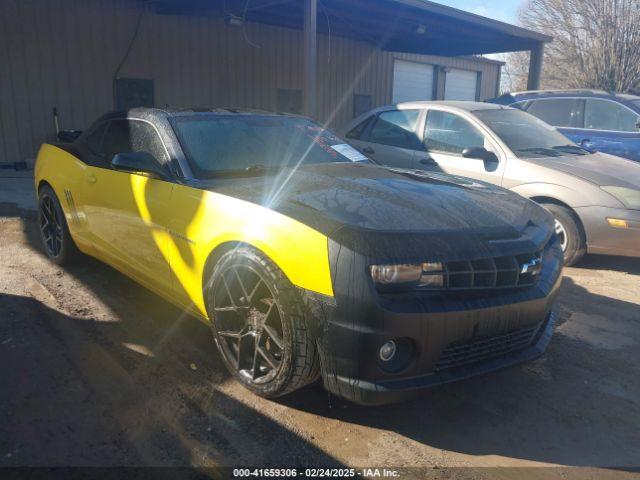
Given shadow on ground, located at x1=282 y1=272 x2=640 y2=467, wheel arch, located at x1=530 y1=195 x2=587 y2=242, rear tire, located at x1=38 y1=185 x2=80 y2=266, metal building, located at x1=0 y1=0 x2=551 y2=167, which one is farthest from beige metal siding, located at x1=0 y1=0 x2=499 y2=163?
shadow on ground, located at x1=282 y1=272 x2=640 y2=467

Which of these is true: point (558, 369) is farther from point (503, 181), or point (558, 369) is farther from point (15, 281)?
point (15, 281)

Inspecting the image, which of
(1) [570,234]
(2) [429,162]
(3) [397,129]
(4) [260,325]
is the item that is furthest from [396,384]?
(3) [397,129]

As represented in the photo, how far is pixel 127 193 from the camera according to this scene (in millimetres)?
3553

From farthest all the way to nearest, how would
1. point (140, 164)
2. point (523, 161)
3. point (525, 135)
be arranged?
point (525, 135), point (523, 161), point (140, 164)

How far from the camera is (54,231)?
4863 millimetres

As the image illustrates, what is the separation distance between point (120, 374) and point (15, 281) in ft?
6.69

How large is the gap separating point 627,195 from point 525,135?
1.34 m

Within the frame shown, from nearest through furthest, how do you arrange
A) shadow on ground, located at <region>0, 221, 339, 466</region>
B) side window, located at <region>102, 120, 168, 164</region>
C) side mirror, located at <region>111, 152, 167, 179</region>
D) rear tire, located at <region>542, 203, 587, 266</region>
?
shadow on ground, located at <region>0, 221, 339, 466</region> → side mirror, located at <region>111, 152, 167, 179</region> → side window, located at <region>102, 120, 168, 164</region> → rear tire, located at <region>542, 203, 587, 266</region>

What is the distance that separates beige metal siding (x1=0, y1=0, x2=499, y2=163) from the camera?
9.31m

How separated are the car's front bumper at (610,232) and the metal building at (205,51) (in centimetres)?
457

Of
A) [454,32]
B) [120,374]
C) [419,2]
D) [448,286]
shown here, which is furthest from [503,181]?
[454,32]

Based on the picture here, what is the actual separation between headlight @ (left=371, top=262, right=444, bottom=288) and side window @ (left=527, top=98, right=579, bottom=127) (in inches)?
278

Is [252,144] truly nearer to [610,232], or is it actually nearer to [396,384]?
[396,384]

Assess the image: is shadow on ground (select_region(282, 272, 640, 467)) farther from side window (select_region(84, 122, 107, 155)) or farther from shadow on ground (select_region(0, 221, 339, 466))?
side window (select_region(84, 122, 107, 155))
